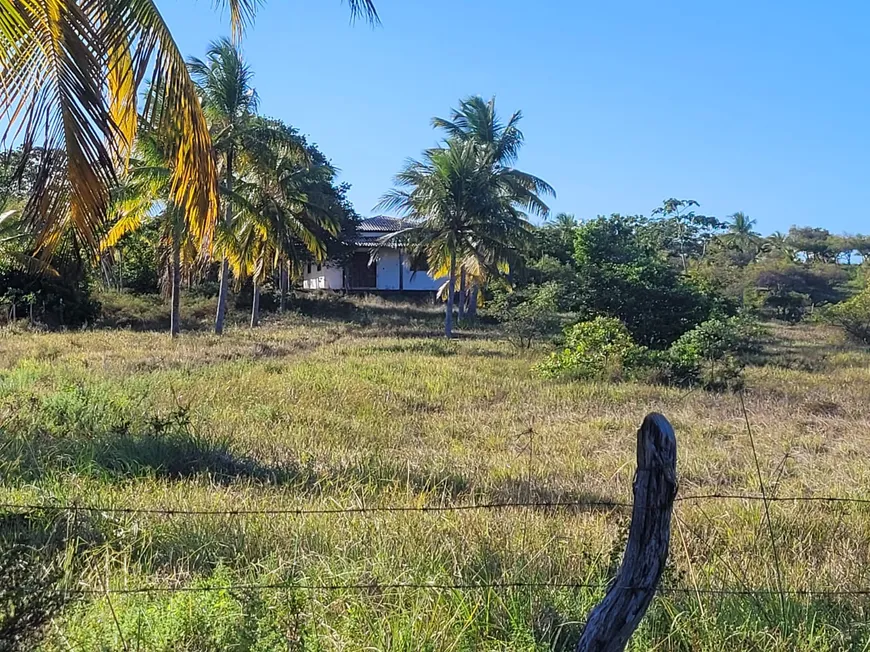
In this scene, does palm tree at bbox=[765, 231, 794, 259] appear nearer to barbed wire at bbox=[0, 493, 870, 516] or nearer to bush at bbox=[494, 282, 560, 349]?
bush at bbox=[494, 282, 560, 349]

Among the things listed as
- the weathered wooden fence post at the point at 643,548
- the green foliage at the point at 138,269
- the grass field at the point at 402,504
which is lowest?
the grass field at the point at 402,504

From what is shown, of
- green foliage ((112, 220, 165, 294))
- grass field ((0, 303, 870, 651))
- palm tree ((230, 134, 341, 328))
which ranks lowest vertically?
grass field ((0, 303, 870, 651))

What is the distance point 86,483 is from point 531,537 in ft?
9.63

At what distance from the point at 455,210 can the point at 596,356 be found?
10.7 metres

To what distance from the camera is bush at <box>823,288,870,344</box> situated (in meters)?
22.2

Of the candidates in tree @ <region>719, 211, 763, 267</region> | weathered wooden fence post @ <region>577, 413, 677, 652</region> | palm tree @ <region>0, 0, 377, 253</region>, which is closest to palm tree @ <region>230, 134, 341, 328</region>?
palm tree @ <region>0, 0, 377, 253</region>

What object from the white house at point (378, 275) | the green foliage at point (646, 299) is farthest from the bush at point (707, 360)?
the white house at point (378, 275)

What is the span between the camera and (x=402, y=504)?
14.6ft

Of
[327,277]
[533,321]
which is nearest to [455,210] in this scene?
[533,321]

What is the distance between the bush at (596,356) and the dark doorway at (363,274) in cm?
2392

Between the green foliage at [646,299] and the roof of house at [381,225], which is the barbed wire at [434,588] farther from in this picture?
the roof of house at [381,225]

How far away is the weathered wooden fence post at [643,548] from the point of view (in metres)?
2.07

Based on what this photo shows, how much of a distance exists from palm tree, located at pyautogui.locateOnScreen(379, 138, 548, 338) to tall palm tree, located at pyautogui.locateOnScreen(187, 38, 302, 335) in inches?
208

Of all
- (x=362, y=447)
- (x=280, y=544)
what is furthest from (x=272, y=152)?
(x=280, y=544)
